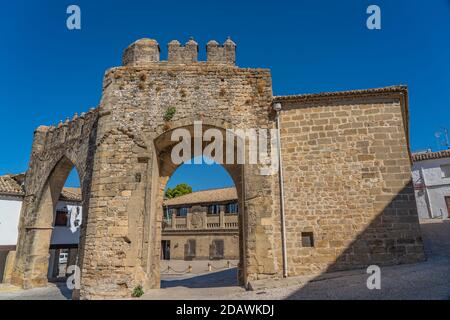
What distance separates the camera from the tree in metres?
42.2

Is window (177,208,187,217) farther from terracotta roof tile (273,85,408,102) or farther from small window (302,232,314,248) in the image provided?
small window (302,232,314,248)

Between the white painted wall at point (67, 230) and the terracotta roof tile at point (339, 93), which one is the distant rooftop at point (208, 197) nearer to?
the white painted wall at point (67, 230)

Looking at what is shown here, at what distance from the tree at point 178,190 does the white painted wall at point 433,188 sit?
28567mm

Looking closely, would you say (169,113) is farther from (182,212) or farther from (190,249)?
(182,212)

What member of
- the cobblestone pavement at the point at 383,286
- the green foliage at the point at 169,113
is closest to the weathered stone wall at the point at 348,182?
the cobblestone pavement at the point at 383,286

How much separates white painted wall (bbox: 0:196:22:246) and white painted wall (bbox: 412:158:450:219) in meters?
28.1

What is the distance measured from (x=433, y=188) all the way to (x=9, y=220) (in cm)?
2900

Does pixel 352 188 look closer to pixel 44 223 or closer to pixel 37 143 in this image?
pixel 44 223

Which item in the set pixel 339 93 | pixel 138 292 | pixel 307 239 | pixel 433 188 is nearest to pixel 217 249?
pixel 433 188

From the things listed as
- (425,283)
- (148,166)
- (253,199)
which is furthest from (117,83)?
(425,283)

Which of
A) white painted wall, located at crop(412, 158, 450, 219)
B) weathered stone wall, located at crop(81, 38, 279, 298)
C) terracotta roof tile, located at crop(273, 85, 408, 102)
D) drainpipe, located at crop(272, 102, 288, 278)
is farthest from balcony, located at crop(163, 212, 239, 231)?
terracotta roof tile, located at crop(273, 85, 408, 102)

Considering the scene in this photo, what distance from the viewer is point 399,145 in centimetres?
827

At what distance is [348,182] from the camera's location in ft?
27.1

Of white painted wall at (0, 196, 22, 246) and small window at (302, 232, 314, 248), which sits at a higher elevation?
white painted wall at (0, 196, 22, 246)
